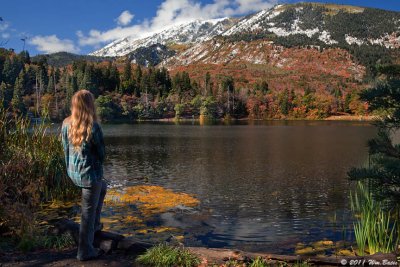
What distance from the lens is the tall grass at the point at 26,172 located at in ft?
26.0

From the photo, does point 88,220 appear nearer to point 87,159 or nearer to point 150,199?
point 87,159

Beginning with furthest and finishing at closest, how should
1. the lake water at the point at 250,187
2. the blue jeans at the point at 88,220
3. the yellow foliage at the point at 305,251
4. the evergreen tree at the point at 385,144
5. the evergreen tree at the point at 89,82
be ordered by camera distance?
the evergreen tree at the point at 89,82
the lake water at the point at 250,187
the yellow foliage at the point at 305,251
the evergreen tree at the point at 385,144
the blue jeans at the point at 88,220

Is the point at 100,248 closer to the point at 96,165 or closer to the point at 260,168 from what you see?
the point at 96,165

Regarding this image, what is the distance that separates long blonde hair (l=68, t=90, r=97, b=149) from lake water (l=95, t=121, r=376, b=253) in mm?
5677

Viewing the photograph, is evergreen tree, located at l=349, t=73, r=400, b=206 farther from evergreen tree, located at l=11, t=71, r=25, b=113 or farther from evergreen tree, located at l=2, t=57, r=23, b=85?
evergreen tree, located at l=2, t=57, r=23, b=85

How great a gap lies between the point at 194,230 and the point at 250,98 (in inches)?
4786

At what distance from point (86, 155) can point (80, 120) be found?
564mm

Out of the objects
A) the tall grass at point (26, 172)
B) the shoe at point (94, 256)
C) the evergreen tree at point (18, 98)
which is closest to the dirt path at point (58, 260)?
the shoe at point (94, 256)

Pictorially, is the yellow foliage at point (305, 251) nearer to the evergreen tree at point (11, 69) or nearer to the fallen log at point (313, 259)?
the fallen log at point (313, 259)

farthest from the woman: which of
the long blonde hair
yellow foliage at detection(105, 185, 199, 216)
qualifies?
yellow foliage at detection(105, 185, 199, 216)

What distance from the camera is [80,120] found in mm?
6324

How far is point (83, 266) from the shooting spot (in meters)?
6.33

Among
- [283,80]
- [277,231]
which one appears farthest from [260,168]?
[283,80]

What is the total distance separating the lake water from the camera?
39.8ft
